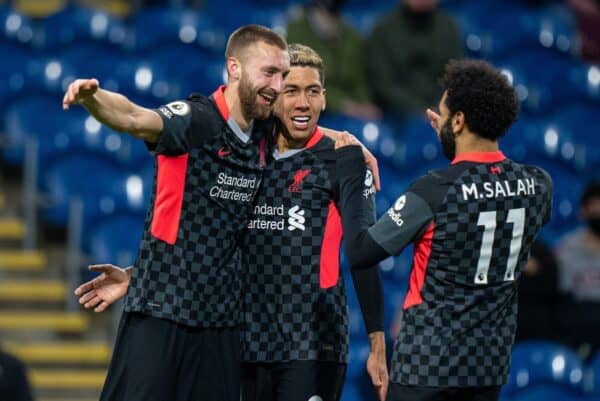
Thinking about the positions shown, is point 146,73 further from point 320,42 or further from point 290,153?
point 290,153

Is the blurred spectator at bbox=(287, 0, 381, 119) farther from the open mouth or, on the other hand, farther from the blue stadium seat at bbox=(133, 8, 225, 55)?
the open mouth

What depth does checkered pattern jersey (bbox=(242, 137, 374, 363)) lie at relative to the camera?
4797 millimetres

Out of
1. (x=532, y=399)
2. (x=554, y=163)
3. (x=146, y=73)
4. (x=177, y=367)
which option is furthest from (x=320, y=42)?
(x=177, y=367)

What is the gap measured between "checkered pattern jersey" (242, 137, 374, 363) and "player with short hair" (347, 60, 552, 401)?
0.47 meters

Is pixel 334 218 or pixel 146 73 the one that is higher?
pixel 146 73

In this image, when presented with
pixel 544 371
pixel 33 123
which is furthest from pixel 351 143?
pixel 33 123

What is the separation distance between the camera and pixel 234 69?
4.74m

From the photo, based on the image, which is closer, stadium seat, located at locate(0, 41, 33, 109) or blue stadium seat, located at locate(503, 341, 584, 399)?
blue stadium seat, located at locate(503, 341, 584, 399)

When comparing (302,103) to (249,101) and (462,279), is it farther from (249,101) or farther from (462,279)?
(462,279)

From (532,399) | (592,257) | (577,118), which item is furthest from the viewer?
(577,118)

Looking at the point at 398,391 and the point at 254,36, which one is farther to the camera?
the point at 254,36

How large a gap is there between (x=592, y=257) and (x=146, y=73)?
10.2 ft

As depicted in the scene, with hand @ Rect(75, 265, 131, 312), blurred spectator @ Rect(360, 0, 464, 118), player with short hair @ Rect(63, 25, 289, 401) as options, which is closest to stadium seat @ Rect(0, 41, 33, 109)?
blurred spectator @ Rect(360, 0, 464, 118)

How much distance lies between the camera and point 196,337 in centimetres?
462
